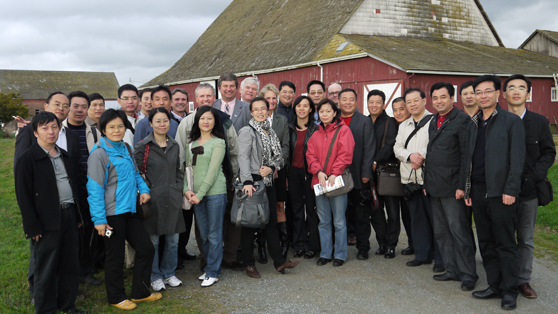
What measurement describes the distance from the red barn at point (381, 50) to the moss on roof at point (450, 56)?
47 millimetres

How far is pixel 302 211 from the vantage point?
5344mm

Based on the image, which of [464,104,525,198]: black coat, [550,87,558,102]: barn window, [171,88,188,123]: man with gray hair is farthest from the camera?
[550,87,558,102]: barn window

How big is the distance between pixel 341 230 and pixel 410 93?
6.05 ft

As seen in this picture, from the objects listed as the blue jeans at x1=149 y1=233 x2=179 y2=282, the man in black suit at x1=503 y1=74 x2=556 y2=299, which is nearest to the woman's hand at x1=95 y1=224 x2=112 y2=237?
the blue jeans at x1=149 y1=233 x2=179 y2=282

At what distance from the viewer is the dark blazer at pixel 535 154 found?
152 inches

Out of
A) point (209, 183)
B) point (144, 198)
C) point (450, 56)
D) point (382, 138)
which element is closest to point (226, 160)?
point (209, 183)

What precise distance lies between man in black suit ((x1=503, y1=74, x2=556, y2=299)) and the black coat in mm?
221

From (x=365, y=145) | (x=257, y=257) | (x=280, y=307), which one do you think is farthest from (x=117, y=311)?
(x=365, y=145)

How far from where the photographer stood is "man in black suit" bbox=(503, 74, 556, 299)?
3881 millimetres

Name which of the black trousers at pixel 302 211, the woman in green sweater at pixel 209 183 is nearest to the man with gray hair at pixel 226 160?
the woman in green sweater at pixel 209 183

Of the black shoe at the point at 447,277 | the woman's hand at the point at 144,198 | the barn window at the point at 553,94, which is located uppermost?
the barn window at the point at 553,94

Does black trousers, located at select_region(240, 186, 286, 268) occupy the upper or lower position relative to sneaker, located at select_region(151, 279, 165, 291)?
upper

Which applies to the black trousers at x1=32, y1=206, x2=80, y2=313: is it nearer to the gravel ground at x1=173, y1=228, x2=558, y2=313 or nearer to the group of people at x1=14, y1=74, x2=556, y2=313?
the group of people at x1=14, y1=74, x2=556, y2=313

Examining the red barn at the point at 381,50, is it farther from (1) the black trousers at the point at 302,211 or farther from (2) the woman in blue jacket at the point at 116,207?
(2) the woman in blue jacket at the point at 116,207
